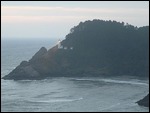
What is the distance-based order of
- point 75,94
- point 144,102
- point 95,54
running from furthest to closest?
point 95,54 → point 75,94 → point 144,102

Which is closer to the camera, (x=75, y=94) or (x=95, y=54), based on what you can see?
(x=75, y=94)

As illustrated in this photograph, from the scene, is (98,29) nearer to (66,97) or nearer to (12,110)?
(66,97)

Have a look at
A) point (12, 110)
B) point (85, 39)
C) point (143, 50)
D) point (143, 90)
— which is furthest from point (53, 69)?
point (12, 110)

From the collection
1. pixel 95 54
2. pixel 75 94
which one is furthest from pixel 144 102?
pixel 95 54

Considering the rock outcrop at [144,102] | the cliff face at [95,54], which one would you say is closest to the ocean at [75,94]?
the rock outcrop at [144,102]

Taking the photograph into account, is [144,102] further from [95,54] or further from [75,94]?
[95,54]

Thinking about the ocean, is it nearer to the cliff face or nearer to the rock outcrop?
the rock outcrop
